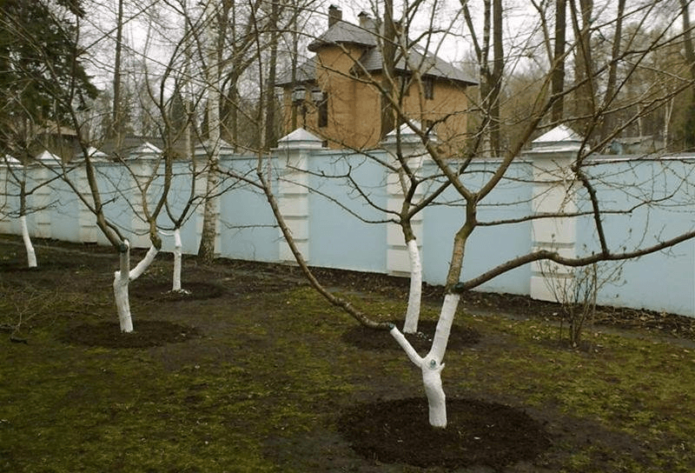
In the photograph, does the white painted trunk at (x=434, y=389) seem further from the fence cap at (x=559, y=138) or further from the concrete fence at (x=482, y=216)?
the fence cap at (x=559, y=138)

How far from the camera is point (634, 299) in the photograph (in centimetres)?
812

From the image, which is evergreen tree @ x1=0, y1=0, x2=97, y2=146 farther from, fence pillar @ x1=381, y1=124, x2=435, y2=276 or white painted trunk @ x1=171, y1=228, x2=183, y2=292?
fence pillar @ x1=381, y1=124, x2=435, y2=276

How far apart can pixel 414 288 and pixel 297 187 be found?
545cm

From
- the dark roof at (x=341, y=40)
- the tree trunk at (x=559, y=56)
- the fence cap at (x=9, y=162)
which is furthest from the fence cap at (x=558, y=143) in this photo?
the fence cap at (x=9, y=162)

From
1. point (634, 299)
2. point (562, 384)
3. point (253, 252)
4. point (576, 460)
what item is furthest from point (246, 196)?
point (576, 460)

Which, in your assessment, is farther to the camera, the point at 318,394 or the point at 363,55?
the point at 363,55

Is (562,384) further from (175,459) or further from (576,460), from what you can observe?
(175,459)

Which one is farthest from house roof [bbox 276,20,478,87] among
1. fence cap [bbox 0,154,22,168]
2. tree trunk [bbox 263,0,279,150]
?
fence cap [bbox 0,154,22,168]

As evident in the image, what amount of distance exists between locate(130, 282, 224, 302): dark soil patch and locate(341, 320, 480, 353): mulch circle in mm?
2876

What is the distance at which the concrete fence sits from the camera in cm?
768

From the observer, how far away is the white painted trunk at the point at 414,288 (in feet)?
20.7

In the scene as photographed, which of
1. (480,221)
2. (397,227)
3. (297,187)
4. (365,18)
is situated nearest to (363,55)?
(297,187)

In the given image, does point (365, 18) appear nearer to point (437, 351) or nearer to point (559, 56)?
point (559, 56)

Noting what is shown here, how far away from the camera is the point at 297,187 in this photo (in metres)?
11.6
